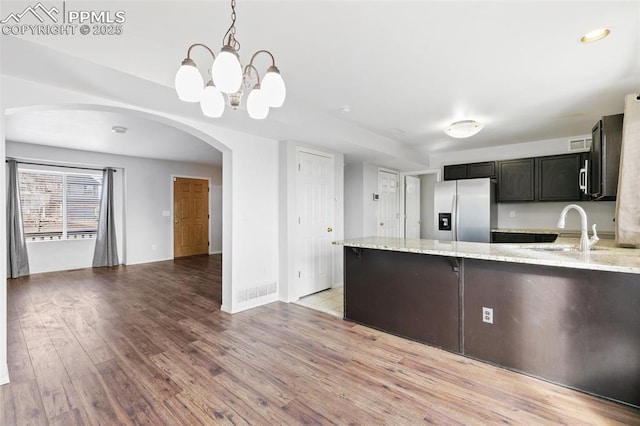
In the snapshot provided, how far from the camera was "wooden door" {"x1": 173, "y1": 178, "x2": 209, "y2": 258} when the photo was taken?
7262 mm

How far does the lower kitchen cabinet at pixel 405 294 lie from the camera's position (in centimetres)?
253

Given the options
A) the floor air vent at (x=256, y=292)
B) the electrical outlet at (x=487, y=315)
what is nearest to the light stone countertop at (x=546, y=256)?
the electrical outlet at (x=487, y=315)

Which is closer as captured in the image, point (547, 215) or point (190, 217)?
point (547, 215)

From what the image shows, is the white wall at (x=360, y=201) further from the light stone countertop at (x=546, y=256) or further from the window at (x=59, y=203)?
the window at (x=59, y=203)

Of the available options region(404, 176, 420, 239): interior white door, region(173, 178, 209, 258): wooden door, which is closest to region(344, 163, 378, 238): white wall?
region(404, 176, 420, 239): interior white door

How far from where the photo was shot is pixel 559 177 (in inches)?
177

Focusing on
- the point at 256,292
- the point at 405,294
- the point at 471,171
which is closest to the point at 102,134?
the point at 256,292

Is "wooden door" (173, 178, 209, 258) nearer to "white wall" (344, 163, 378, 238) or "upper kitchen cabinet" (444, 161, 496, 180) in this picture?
"white wall" (344, 163, 378, 238)

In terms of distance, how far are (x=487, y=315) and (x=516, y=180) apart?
3496mm

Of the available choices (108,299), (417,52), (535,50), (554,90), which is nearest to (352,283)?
(417,52)

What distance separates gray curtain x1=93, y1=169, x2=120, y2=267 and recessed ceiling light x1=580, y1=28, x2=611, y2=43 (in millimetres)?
7568

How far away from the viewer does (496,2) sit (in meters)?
1.63

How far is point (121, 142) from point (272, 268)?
3674mm

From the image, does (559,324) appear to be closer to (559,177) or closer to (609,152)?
(609,152)
